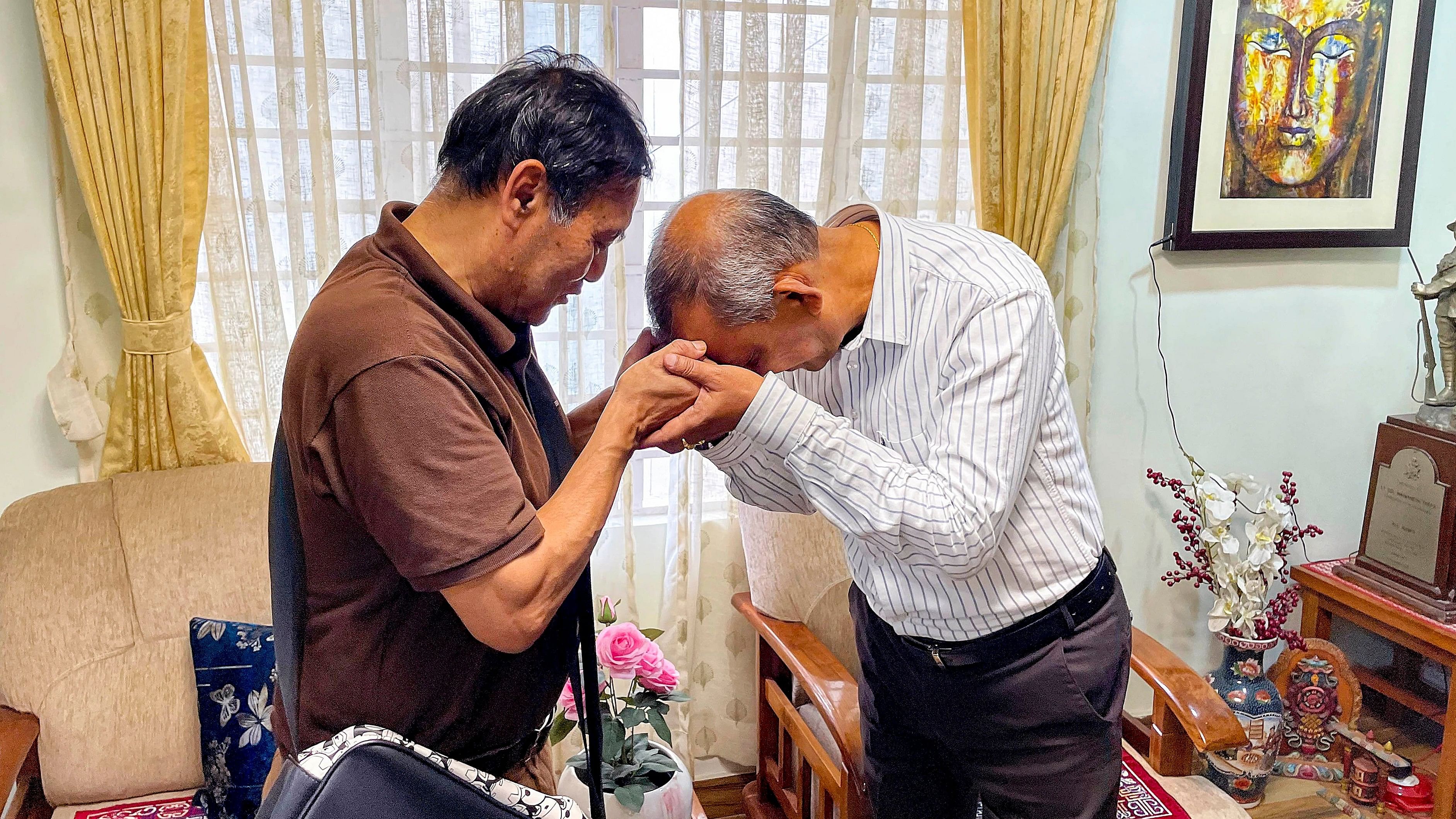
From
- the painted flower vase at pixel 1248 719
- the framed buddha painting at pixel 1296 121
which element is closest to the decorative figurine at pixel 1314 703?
the painted flower vase at pixel 1248 719

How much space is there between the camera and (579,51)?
2.14m

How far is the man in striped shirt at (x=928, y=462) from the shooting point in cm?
131

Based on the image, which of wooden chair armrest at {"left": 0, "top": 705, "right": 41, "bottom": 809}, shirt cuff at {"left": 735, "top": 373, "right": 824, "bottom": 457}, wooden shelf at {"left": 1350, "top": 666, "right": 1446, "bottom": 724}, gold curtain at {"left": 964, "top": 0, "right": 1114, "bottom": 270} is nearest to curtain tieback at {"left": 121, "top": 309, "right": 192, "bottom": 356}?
wooden chair armrest at {"left": 0, "top": 705, "right": 41, "bottom": 809}

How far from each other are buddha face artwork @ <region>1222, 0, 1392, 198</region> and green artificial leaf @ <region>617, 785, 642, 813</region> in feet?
6.63

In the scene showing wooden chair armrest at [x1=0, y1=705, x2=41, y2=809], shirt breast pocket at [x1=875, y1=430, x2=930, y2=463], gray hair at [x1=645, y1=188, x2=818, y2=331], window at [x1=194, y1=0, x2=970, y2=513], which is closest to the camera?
gray hair at [x1=645, y1=188, x2=818, y2=331]

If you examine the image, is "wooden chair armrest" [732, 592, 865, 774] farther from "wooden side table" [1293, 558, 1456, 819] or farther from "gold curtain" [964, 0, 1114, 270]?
"wooden side table" [1293, 558, 1456, 819]

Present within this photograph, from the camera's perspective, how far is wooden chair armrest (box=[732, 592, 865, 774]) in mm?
1901

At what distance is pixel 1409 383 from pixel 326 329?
3068 mm

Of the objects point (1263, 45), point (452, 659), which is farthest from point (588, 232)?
point (1263, 45)

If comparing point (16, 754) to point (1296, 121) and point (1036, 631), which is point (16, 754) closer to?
point (1036, 631)

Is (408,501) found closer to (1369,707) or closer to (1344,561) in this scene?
(1344,561)

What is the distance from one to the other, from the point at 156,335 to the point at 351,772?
1.41 m

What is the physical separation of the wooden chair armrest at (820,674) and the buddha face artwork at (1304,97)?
1.55 meters

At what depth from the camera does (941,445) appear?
1349mm
